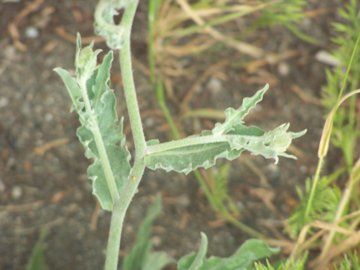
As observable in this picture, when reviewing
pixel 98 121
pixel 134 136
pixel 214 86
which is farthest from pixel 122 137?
pixel 214 86

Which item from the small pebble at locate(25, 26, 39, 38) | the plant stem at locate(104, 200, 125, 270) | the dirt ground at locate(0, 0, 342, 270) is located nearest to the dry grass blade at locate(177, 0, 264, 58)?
the dirt ground at locate(0, 0, 342, 270)

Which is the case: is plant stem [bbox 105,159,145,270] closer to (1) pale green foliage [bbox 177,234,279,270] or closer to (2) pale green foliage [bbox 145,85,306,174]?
Answer: (2) pale green foliage [bbox 145,85,306,174]

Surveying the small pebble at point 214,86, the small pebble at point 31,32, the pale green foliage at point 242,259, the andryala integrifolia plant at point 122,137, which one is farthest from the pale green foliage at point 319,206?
the small pebble at point 31,32

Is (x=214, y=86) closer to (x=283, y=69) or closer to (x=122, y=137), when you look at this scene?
(x=283, y=69)

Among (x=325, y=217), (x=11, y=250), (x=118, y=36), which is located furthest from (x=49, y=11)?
(x=118, y=36)

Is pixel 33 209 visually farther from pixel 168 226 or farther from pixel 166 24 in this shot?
pixel 166 24

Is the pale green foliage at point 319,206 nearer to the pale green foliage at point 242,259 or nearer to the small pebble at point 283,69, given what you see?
the pale green foliage at point 242,259
